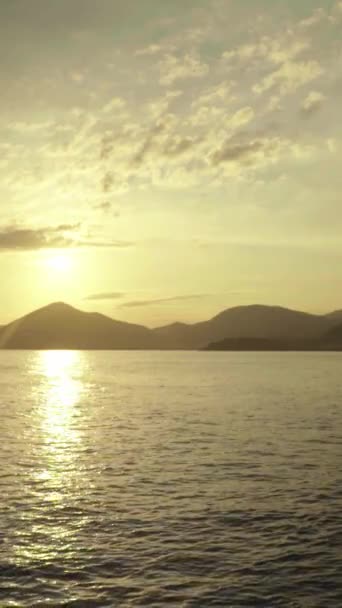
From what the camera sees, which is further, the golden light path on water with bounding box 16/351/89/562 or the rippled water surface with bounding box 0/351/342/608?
the golden light path on water with bounding box 16/351/89/562

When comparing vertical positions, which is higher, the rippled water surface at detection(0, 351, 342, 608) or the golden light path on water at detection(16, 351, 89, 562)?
the golden light path on water at detection(16, 351, 89, 562)

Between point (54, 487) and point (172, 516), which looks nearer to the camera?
point (172, 516)

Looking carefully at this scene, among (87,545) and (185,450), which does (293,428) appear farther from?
(87,545)

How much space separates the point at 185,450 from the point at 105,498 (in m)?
17.3

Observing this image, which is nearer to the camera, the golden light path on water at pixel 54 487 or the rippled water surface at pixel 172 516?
the rippled water surface at pixel 172 516

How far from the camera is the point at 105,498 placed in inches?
1329

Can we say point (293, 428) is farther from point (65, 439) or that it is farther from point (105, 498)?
point (105, 498)

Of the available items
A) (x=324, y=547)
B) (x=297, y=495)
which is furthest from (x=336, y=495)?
(x=324, y=547)

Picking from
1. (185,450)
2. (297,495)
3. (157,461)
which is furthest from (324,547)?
(185,450)

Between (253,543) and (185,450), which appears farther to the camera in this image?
(185,450)

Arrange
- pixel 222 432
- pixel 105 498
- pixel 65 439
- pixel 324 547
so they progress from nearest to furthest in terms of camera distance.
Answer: pixel 324 547 → pixel 105 498 → pixel 65 439 → pixel 222 432

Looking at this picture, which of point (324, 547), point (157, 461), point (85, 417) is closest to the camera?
point (324, 547)

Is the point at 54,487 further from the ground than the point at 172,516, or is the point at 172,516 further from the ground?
the point at 54,487

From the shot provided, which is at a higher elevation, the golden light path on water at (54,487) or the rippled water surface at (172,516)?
the golden light path on water at (54,487)
